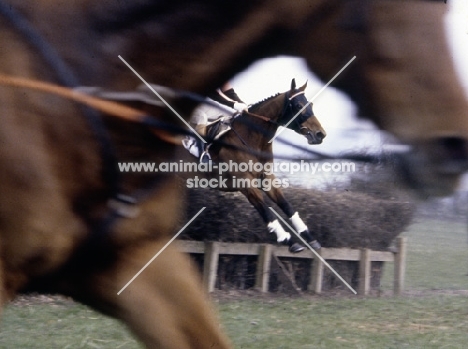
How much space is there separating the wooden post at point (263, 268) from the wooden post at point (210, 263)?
18.6 inches

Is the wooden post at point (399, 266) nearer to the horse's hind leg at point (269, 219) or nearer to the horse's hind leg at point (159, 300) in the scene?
the horse's hind leg at point (269, 219)

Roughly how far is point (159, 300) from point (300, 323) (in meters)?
3.32

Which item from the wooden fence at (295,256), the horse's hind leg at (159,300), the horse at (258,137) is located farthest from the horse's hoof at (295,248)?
the horse's hind leg at (159,300)

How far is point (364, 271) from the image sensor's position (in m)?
7.16

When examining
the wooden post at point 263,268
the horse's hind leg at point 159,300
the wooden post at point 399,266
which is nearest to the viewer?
the horse's hind leg at point 159,300

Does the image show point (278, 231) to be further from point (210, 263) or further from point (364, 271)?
point (364, 271)

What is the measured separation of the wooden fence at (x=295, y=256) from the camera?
646 centimetres

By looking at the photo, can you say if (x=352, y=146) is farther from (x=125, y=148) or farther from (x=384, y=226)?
(x=384, y=226)

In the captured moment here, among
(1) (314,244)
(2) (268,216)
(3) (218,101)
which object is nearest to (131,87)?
(3) (218,101)

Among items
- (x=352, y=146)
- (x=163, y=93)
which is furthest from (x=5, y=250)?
(x=352, y=146)

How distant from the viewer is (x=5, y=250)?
1909mm

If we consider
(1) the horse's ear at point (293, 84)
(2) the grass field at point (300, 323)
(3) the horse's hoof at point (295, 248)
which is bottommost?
(2) the grass field at point (300, 323)

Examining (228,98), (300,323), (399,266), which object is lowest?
(300,323)

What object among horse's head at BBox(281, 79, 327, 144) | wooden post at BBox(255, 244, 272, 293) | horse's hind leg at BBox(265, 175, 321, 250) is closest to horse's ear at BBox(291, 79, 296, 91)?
horse's head at BBox(281, 79, 327, 144)
